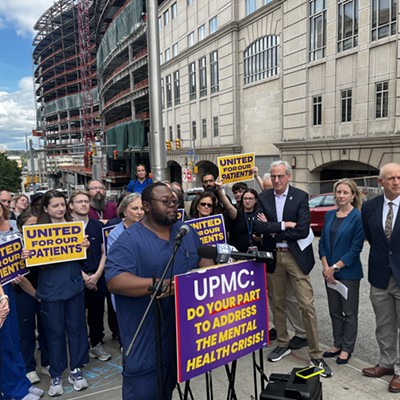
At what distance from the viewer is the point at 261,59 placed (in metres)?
26.5

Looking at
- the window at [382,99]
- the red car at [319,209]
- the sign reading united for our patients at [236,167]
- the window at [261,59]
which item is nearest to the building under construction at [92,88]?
the red car at [319,209]

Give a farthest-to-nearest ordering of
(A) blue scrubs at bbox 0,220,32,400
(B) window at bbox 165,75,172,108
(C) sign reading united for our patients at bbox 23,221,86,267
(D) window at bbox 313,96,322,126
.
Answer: (B) window at bbox 165,75,172,108 → (D) window at bbox 313,96,322,126 → (C) sign reading united for our patients at bbox 23,221,86,267 → (A) blue scrubs at bbox 0,220,32,400

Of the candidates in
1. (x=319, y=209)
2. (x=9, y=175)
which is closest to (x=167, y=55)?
(x=319, y=209)

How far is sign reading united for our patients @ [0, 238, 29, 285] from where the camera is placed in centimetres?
397

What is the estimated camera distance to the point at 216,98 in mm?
31734

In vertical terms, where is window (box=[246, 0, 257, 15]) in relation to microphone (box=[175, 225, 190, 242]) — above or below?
above

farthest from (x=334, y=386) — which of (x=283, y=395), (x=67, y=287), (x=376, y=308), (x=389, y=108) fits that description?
(x=389, y=108)

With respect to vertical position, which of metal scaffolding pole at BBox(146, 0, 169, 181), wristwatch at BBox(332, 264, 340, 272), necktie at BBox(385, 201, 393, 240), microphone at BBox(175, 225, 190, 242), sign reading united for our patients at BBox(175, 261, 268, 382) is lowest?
wristwatch at BBox(332, 264, 340, 272)

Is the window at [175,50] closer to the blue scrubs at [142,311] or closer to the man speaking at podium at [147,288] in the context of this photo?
the man speaking at podium at [147,288]

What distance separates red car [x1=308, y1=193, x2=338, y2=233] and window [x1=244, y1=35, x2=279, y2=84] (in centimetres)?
1319

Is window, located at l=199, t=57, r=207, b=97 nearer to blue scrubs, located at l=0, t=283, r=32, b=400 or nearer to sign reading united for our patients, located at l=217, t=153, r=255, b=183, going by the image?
sign reading united for our patients, located at l=217, t=153, r=255, b=183

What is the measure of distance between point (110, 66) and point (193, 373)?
58766 millimetres

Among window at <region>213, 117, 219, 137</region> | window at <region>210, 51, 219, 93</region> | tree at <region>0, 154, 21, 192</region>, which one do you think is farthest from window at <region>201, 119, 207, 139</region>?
tree at <region>0, 154, 21, 192</region>

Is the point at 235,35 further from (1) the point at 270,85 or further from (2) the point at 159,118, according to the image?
(2) the point at 159,118
